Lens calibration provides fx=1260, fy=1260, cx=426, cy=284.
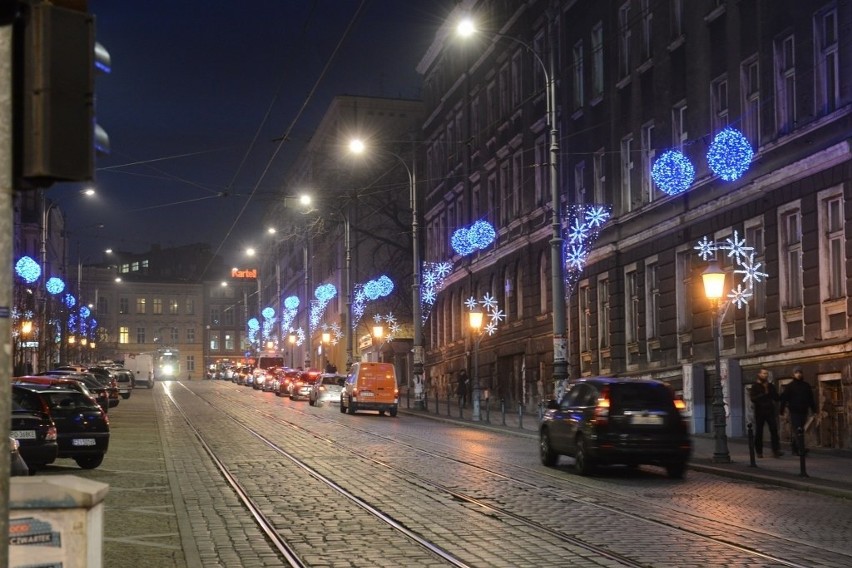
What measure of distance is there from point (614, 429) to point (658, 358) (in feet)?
50.8

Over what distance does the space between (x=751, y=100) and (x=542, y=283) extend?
1743 centimetres

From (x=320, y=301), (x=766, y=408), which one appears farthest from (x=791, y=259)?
(x=320, y=301)

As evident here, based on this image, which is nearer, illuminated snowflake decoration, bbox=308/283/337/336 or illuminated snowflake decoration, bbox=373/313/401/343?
illuminated snowflake decoration, bbox=373/313/401/343

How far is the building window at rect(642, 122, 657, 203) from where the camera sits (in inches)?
1407

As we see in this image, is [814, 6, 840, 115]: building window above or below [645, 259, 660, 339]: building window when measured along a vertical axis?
above

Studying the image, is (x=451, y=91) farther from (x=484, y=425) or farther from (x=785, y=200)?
(x=785, y=200)

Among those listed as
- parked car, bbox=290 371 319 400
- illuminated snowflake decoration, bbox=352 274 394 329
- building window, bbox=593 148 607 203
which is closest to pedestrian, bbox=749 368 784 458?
building window, bbox=593 148 607 203

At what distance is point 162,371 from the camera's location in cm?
11825

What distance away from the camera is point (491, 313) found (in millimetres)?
52281

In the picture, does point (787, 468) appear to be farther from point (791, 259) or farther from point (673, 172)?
point (673, 172)

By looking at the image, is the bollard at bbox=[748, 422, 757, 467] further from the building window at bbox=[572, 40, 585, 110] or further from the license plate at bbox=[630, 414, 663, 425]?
the building window at bbox=[572, 40, 585, 110]

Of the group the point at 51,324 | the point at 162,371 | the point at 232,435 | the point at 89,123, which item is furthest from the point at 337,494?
the point at 162,371

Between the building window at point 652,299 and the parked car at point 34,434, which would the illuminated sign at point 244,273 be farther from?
the parked car at point 34,434

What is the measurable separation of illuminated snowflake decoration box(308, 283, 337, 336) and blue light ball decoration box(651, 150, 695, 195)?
44.5 m
